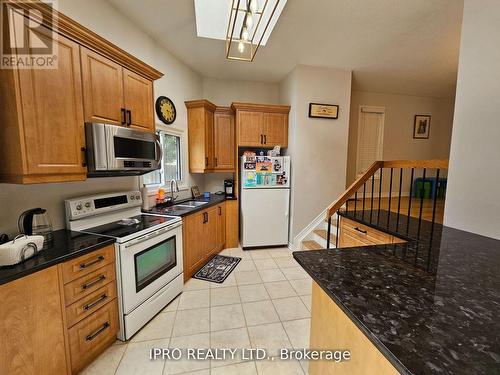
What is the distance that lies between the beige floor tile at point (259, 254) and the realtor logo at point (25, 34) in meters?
3.15

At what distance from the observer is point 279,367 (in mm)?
1577

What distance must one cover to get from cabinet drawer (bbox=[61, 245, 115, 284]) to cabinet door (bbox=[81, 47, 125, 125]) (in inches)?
40.6

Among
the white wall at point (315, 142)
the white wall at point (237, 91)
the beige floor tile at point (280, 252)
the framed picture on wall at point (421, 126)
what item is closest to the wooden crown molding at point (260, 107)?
the white wall at point (315, 142)

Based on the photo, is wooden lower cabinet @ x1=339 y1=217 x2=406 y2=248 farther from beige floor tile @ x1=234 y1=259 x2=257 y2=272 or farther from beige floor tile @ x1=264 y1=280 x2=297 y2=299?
beige floor tile @ x1=234 y1=259 x2=257 y2=272

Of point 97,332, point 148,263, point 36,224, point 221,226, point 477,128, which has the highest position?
point 477,128

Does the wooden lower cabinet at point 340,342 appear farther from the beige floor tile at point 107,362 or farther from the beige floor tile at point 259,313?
the beige floor tile at point 107,362

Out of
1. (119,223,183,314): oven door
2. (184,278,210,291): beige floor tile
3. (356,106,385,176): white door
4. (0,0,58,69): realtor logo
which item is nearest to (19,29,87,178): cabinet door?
(0,0,58,69): realtor logo

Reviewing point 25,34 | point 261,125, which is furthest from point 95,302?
point 261,125

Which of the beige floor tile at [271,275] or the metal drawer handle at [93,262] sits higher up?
the metal drawer handle at [93,262]

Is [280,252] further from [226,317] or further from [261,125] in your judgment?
[261,125]

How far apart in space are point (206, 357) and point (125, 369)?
572 millimetres

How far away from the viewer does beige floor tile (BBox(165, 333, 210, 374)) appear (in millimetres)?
1552

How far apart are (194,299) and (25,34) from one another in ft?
8.27

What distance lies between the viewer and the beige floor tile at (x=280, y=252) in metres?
3.49
